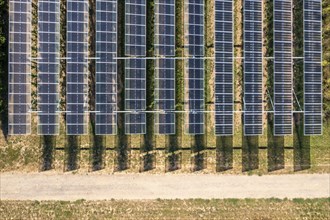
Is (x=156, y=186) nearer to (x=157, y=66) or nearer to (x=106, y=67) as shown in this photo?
(x=157, y=66)

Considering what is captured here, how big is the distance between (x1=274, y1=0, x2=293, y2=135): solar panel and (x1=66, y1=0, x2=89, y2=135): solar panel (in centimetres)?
1053

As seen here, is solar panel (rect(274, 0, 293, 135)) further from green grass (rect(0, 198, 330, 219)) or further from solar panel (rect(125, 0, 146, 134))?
solar panel (rect(125, 0, 146, 134))

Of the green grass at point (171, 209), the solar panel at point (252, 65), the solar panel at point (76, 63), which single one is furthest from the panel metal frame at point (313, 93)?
the solar panel at point (76, 63)

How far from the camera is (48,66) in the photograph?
21.4 m

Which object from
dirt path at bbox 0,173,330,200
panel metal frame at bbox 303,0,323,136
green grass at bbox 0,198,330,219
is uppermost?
panel metal frame at bbox 303,0,323,136

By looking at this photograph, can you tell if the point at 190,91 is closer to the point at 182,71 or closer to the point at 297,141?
the point at 182,71

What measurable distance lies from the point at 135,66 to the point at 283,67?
27.3 feet

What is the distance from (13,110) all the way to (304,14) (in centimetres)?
1670

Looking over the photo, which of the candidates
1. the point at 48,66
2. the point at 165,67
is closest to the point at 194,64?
the point at 165,67

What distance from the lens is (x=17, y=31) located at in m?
21.1

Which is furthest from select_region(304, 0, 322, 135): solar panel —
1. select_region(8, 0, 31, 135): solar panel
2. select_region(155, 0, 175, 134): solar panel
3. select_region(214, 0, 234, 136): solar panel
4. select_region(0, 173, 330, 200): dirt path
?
select_region(8, 0, 31, 135): solar panel

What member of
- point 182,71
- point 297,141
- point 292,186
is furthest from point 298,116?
point 182,71

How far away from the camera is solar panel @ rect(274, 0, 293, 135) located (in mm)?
23016

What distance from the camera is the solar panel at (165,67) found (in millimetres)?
22203
